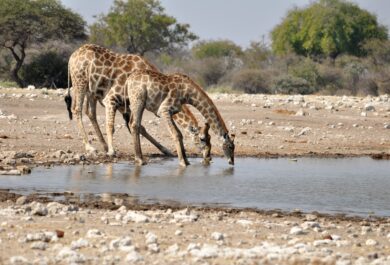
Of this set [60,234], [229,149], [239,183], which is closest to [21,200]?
[60,234]

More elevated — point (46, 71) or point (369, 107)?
point (46, 71)

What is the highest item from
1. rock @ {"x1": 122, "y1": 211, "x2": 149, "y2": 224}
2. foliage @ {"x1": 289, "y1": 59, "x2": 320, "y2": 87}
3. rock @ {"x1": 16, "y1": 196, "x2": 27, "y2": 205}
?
foliage @ {"x1": 289, "y1": 59, "x2": 320, "y2": 87}

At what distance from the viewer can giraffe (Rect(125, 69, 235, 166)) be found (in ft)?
51.4

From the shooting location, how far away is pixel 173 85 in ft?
52.4

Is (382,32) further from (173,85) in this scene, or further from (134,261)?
(134,261)

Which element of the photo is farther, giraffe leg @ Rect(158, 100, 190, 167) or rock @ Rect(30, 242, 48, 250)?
giraffe leg @ Rect(158, 100, 190, 167)

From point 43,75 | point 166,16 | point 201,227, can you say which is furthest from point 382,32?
point 201,227

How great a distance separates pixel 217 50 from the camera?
58.8 metres

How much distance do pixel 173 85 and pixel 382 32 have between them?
39.9 metres

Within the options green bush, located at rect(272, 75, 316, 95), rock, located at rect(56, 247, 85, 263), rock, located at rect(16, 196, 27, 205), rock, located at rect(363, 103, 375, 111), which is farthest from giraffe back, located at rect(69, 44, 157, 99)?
green bush, located at rect(272, 75, 316, 95)

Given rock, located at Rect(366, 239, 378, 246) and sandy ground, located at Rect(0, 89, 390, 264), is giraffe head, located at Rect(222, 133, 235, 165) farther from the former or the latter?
rock, located at Rect(366, 239, 378, 246)

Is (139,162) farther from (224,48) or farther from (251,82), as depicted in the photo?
(224,48)

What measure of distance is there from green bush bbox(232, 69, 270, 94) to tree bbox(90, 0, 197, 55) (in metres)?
8.07

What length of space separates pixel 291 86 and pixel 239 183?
26.1 m
